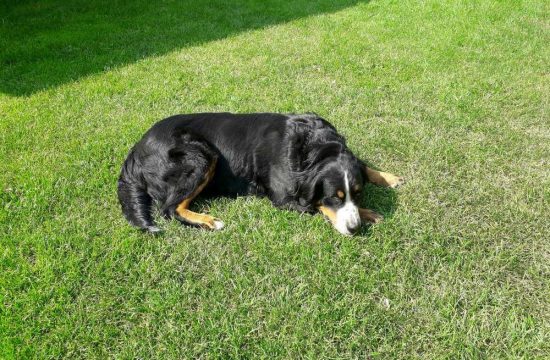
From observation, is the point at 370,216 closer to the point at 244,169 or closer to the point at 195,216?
the point at 244,169

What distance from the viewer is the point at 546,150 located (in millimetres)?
Answer: 4770

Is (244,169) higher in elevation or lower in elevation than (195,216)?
higher

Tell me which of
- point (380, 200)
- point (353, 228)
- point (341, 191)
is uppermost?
point (341, 191)

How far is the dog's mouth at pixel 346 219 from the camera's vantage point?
3.54 m

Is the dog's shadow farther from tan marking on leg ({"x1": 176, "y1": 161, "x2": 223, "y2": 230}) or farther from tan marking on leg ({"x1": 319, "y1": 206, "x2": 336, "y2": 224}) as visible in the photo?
tan marking on leg ({"x1": 176, "y1": 161, "x2": 223, "y2": 230})

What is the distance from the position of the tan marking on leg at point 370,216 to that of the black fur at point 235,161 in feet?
1.05

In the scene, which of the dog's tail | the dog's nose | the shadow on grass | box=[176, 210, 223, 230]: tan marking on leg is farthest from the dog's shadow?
the shadow on grass

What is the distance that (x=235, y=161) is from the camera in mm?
4172

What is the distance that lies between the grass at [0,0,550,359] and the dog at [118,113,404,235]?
0.17 m

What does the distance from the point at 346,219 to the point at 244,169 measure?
1194 millimetres

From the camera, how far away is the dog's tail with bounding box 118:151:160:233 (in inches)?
151

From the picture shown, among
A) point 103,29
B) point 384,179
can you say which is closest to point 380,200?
point 384,179

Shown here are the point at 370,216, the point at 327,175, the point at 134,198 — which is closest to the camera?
the point at 327,175

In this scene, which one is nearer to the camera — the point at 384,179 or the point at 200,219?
the point at 200,219
